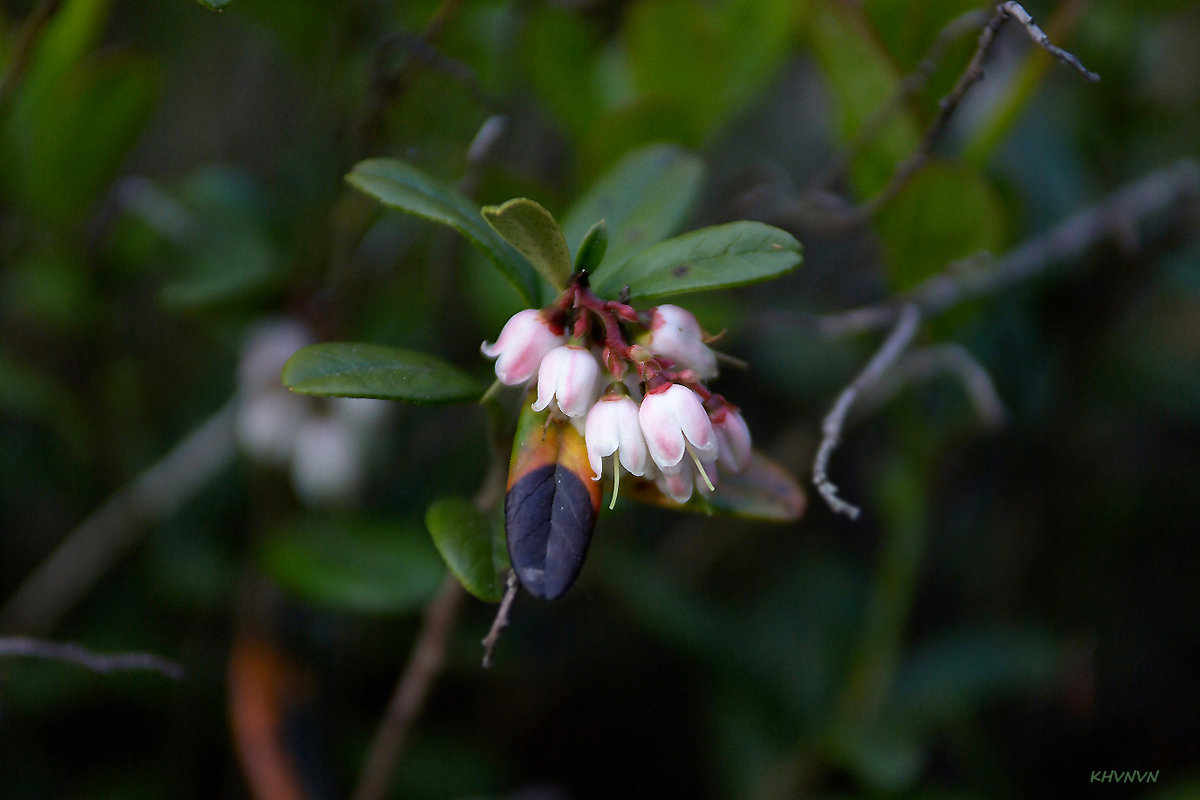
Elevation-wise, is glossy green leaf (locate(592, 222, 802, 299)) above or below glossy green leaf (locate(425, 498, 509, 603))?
above

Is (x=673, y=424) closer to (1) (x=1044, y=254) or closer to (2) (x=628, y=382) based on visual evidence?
(2) (x=628, y=382)

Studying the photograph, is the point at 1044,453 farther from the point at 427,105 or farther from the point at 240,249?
the point at 240,249

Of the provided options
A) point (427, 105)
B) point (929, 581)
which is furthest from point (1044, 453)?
point (427, 105)

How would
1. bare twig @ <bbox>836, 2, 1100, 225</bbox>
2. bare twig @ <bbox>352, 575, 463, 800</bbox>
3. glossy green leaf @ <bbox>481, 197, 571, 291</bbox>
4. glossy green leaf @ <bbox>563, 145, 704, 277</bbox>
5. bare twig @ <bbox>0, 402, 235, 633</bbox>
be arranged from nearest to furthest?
glossy green leaf @ <bbox>481, 197, 571, 291</bbox>, bare twig @ <bbox>836, 2, 1100, 225</bbox>, glossy green leaf @ <bbox>563, 145, 704, 277</bbox>, bare twig @ <bbox>352, 575, 463, 800</bbox>, bare twig @ <bbox>0, 402, 235, 633</bbox>

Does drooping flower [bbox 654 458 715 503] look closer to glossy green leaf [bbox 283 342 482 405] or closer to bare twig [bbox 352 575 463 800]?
glossy green leaf [bbox 283 342 482 405]

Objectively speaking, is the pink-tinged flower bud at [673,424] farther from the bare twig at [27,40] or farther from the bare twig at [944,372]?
the bare twig at [27,40]

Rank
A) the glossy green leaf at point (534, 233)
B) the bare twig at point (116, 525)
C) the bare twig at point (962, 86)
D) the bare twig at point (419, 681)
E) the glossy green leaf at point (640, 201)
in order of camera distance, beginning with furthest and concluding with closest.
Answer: the bare twig at point (116, 525), the bare twig at point (419, 681), the glossy green leaf at point (640, 201), the bare twig at point (962, 86), the glossy green leaf at point (534, 233)

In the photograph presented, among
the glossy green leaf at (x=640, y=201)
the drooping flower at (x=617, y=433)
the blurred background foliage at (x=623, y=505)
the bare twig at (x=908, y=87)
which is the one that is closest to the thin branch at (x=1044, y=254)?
the blurred background foliage at (x=623, y=505)

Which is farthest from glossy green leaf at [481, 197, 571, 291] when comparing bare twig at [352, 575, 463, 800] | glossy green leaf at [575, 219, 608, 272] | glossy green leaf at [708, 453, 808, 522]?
bare twig at [352, 575, 463, 800]
